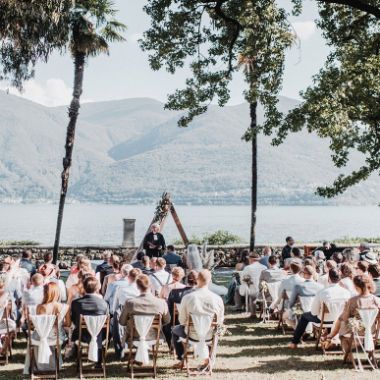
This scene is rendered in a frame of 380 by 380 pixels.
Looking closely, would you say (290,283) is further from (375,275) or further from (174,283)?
(174,283)

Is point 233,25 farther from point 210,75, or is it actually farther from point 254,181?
point 254,181

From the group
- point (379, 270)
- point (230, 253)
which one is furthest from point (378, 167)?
point (379, 270)

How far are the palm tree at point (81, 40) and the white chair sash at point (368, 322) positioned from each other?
15154mm

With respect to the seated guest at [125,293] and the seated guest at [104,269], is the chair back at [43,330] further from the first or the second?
the seated guest at [104,269]

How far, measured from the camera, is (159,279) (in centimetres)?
1013

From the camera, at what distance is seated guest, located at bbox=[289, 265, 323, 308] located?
32.0 ft

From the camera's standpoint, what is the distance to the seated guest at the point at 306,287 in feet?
32.0

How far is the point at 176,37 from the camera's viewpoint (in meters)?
15.7

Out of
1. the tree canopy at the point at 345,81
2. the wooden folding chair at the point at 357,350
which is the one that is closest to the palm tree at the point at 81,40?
the tree canopy at the point at 345,81

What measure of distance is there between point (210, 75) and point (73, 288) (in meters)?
9.78

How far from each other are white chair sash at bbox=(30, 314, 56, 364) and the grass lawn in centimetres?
54

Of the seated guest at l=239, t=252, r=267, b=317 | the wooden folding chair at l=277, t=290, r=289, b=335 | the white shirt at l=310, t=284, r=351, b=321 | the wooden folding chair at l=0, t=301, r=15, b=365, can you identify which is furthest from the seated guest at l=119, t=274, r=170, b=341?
the seated guest at l=239, t=252, r=267, b=317

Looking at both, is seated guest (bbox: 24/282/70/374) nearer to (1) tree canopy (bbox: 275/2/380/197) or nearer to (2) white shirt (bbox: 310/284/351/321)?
(2) white shirt (bbox: 310/284/351/321)

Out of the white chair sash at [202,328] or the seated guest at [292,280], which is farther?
the seated guest at [292,280]
